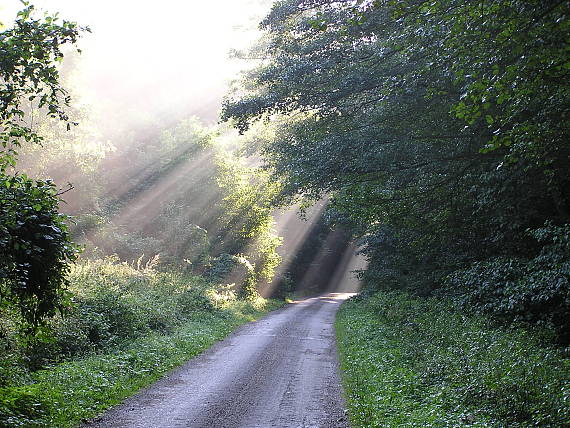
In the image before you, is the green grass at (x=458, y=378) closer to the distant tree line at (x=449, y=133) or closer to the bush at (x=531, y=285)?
the bush at (x=531, y=285)

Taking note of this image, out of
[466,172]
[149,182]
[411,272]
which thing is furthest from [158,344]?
[149,182]

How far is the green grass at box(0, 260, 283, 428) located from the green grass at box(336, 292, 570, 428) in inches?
179

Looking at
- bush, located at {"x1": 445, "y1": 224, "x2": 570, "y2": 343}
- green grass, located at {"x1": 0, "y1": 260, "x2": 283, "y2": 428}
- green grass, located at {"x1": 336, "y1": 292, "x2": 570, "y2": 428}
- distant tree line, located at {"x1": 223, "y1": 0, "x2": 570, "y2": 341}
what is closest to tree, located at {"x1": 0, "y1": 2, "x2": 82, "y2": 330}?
green grass, located at {"x1": 0, "y1": 260, "x2": 283, "y2": 428}

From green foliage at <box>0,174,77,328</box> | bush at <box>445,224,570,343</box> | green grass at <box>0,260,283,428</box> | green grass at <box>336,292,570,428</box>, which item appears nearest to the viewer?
green foliage at <box>0,174,77,328</box>

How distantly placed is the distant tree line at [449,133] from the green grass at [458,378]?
4.48 feet

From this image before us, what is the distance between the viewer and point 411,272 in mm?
22812

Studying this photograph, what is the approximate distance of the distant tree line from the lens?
21.3ft

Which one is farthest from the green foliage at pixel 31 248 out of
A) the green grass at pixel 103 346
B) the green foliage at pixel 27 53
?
the green grass at pixel 103 346

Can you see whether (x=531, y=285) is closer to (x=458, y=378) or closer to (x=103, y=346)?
(x=458, y=378)

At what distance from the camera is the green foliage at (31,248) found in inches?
244

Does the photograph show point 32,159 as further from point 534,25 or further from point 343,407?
point 534,25

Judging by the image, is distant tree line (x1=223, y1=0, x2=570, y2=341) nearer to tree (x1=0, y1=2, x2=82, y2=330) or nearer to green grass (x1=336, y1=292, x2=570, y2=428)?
green grass (x1=336, y1=292, x2=570, y2=428)

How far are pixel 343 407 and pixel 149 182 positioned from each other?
31045mm

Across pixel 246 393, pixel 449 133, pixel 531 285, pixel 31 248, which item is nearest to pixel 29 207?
pixel 31 248
